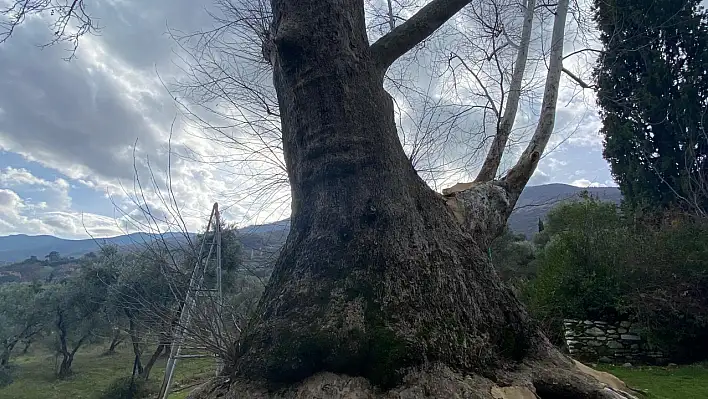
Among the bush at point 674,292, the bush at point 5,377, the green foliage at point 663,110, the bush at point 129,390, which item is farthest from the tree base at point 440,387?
the bush at point 5,377

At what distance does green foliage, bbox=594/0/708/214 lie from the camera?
45.2 feet

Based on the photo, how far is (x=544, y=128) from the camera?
364cm

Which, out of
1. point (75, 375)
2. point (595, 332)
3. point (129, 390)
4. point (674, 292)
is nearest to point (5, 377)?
point (75, 375)

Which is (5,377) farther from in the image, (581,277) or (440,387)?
(440,387)

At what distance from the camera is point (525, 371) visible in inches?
78.5

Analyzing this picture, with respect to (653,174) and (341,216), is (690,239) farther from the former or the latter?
(341,216)

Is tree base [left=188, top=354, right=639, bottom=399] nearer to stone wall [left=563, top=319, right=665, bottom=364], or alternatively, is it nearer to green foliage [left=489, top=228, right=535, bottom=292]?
stone wall [left=563, top=319, right=665, bottom=364]

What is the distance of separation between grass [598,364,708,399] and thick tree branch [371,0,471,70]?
15.7 ft

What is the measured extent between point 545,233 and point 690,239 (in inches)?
423

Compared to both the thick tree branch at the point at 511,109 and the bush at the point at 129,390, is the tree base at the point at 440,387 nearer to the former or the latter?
the thick tree branch at the point at 511,109

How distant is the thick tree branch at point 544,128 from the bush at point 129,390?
15.7 metres

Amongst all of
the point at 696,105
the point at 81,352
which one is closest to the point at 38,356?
the point at 81,352

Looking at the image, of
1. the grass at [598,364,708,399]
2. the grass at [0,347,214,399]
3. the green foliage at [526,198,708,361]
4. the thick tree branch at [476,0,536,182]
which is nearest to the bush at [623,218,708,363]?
the green foliage at [526,198,708,361]

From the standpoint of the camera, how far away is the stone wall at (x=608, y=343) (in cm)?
920
